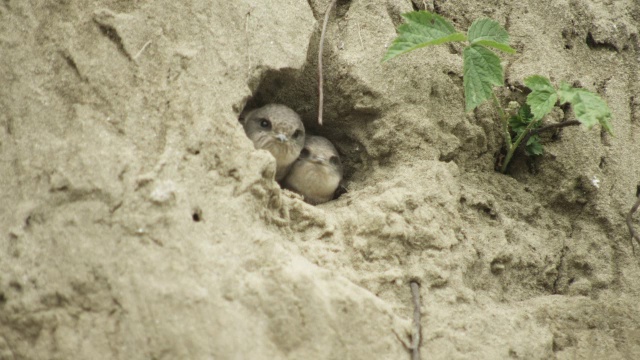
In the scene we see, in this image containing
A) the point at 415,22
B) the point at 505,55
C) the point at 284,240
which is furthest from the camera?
the point at 505,55

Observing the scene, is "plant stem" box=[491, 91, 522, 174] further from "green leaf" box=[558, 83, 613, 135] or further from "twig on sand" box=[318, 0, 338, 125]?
"twig on sand" box=[318, 0, 338, 125]

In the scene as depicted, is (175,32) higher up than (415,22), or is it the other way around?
(415,22)

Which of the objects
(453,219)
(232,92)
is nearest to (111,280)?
(232,92)

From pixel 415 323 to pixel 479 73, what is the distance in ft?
4.23

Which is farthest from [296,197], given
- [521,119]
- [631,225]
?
[631,225]

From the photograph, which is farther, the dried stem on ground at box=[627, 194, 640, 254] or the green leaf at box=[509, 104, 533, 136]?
the green leaf at box=[509, 104, 533, 136]

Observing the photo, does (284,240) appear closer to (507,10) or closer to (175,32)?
(175,32)

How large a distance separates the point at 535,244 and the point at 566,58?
1213 millimetres

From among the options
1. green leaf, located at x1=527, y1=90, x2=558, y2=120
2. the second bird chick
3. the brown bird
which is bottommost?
the second bird chick

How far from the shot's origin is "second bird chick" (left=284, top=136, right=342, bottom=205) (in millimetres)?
4219

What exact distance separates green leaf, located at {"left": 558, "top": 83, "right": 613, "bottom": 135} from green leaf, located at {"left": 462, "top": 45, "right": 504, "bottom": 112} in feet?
1.11

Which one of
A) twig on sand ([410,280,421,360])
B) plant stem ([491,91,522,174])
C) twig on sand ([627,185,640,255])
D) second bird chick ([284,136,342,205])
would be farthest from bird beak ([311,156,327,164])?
twig on sand ([627,185,640,255])

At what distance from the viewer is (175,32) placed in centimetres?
339

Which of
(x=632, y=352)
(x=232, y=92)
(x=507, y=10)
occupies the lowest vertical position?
(x=632, y=352)
